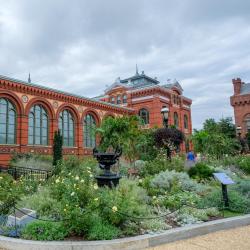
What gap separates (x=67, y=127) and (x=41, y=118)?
3546 mm

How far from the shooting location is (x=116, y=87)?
132 ft

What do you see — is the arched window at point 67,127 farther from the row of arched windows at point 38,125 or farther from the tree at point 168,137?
the tree at point 168,137

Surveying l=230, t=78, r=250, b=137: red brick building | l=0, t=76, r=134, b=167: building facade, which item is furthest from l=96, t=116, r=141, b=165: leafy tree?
l=230, t=78, r=250, b=137: red brick building

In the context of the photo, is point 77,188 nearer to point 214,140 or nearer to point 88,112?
point 214,140

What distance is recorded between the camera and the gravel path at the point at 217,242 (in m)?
5.04

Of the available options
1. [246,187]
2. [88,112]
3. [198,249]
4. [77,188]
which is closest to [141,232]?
[198,249]

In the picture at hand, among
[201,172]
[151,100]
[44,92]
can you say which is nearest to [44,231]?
[201,172]

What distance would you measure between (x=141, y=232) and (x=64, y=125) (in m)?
24.0

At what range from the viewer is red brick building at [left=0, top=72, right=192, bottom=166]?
23.1 metres

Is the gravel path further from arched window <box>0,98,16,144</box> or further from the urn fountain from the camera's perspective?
arched window <box>0,98,16,144</box>

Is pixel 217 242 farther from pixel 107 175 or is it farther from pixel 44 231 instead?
pixel 107 175

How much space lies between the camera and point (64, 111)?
93.6ft

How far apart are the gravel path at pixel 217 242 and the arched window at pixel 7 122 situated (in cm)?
2051

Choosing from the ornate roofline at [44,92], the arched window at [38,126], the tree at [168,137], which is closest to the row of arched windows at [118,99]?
the ornate roofline at [44,92]
